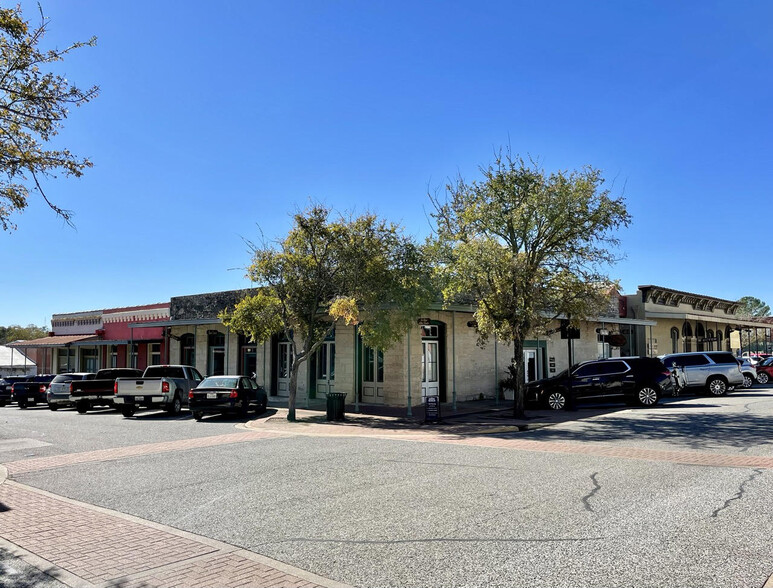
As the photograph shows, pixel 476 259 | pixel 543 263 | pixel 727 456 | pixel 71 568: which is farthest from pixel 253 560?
pixel 543 263

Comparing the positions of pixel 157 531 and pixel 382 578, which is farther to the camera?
pixel 157 531

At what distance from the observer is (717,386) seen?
958 inches

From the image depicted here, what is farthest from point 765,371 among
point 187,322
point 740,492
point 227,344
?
point 187,322

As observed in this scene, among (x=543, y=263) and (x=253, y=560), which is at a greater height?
(x=543, y=263)

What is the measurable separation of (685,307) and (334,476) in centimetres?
3849

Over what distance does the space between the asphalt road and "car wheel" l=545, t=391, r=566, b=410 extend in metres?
7.46

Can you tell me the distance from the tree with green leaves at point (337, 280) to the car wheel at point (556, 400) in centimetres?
618

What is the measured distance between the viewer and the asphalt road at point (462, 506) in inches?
210

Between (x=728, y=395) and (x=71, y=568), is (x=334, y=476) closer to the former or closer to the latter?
(x=71, y=568)

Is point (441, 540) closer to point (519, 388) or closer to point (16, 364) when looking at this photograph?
point (519, 388)

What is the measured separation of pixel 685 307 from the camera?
4138 cm

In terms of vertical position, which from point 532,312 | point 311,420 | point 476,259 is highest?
point 476,259

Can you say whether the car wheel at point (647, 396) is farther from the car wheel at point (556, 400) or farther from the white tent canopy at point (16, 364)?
the white tent canopy at point (16, 364)

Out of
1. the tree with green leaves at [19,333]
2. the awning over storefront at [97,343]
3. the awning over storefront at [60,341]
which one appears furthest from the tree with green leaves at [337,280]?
the tree with green leaves at [19,333]
